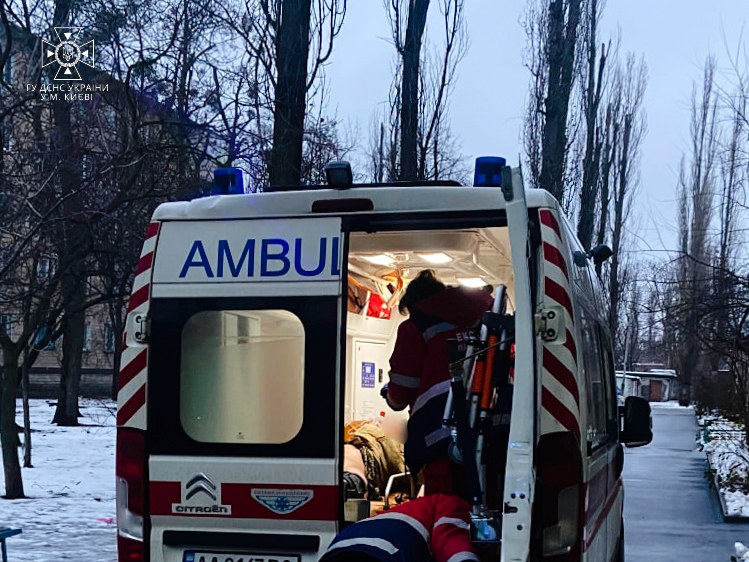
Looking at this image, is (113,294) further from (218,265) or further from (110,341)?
(110,341)

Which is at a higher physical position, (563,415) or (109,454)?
(563,415)

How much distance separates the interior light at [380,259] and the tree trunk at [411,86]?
24.9ft

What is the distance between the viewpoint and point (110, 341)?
31469 mm

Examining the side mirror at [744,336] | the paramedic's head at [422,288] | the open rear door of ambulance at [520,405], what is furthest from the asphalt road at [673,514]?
the open rear door of ambulance at [520,405]

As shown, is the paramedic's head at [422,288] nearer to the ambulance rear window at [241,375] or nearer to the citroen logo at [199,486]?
the ambulance rear window at [241,375]

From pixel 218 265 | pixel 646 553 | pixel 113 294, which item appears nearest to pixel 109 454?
pixel 113 294

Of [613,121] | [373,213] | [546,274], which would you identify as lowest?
[546,274]

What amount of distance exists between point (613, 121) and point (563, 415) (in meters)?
25.9

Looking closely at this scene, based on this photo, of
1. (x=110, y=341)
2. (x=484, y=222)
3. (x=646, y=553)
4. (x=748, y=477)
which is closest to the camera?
(x=484, y=222)

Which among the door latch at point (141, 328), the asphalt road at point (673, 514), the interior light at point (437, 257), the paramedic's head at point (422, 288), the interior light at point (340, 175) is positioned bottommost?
the asphalt road at point (673, 514)

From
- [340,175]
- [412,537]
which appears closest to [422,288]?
[340,175]

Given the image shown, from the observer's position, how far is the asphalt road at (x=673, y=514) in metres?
10.5

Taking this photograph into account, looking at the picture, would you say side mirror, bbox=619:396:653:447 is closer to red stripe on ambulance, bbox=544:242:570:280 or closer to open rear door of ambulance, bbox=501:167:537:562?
red stripe on ambulance, bbox=544:242:570:280

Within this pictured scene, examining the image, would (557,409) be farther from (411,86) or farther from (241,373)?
(411,86)
